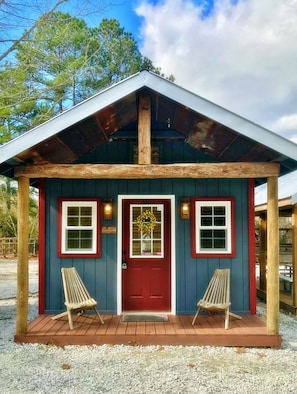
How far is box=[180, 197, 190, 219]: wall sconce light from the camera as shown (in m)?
5.69

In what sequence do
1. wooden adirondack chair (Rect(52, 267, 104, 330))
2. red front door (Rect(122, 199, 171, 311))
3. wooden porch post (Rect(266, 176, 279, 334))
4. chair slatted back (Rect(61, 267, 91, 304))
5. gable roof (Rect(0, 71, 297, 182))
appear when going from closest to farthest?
1. gable roof (Rect(0, 71, 297, 182))
2. wooden porch post (Rect(266, 176, 279, 334))
3. wooden adirondack chair (Rect(52, 267, 104, 330))
4. chair slatted back (Rect(61, 267, 91, 304))
5. red front door (Rect(122, 199, 171, 311))

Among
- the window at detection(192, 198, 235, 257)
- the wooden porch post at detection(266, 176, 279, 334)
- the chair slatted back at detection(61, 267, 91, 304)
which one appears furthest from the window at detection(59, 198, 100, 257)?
the wooden porch post at detection(266, 176, 279, 334)

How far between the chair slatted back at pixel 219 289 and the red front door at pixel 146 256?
73 centimetres

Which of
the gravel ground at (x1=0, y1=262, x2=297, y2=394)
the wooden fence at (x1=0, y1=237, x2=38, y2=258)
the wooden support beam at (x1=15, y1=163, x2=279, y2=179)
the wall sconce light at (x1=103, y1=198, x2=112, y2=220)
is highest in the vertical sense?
the wooden support beam at (x1=15, y1=163, x2=279, y2=179)

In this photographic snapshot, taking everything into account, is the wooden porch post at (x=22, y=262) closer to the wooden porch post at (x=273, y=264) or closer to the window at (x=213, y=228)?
the window at (x=213, y=228)

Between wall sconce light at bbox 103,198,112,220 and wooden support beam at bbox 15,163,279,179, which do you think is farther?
wall sconce light at bbox 103,198,112,220

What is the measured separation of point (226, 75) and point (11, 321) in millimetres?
16204

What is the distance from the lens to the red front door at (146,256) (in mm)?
5812

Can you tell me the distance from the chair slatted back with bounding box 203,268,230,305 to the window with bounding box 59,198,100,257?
1941mm

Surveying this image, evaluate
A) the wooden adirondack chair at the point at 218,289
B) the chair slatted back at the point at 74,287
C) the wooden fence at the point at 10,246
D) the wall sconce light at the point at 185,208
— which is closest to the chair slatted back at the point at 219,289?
the wooden adirondack chair at the point at 218,289

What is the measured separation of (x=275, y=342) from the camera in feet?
14.8

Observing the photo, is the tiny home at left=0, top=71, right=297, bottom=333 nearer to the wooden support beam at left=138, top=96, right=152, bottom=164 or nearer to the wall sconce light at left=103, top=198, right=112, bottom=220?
the wall sconce light at left=103, top=198, right=112, bottom=220

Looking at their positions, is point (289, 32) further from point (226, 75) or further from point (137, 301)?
point (137, 301)

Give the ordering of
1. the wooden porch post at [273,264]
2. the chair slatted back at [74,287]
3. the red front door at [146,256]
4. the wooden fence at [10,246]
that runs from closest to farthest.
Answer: the wooden porch post at [273,264] → the chair slatted back at [74,287] → the red front door at [146,256] → the wooden fence at [10,246]
